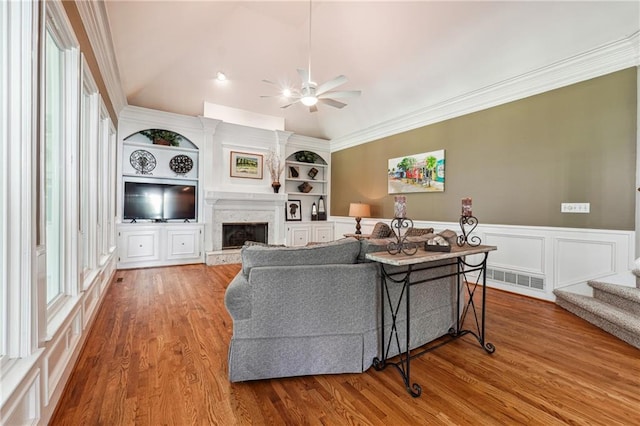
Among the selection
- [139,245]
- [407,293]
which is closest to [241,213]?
[139,245]

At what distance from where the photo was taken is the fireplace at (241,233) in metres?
6.01

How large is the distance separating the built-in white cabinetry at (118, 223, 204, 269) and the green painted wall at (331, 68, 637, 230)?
422cm

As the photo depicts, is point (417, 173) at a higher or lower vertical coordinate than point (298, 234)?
higher

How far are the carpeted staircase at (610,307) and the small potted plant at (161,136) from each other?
649 centimetres

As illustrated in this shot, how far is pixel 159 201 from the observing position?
17.6 feet

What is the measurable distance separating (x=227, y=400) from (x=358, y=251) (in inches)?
48.1

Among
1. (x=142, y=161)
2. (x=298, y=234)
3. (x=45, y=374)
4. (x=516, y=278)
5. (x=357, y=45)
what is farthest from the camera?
(x=298, y=234)

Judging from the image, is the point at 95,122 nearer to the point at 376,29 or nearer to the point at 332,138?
the point at 376,29

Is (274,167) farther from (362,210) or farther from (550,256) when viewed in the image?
(550,256)

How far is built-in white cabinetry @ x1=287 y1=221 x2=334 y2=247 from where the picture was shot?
6781mm

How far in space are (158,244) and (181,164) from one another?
1.59 metres

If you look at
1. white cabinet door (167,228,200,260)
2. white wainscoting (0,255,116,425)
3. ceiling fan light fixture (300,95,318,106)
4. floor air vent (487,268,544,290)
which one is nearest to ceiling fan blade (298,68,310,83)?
ceiling fan light fixture (300,95,318,106)

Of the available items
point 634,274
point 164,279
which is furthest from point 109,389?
point 634,274

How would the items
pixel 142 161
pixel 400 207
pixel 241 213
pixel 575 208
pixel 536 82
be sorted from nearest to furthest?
pixel 400 207, pixel 575 208, pixel 536 82, pixel 142 161, pixel 241 213
